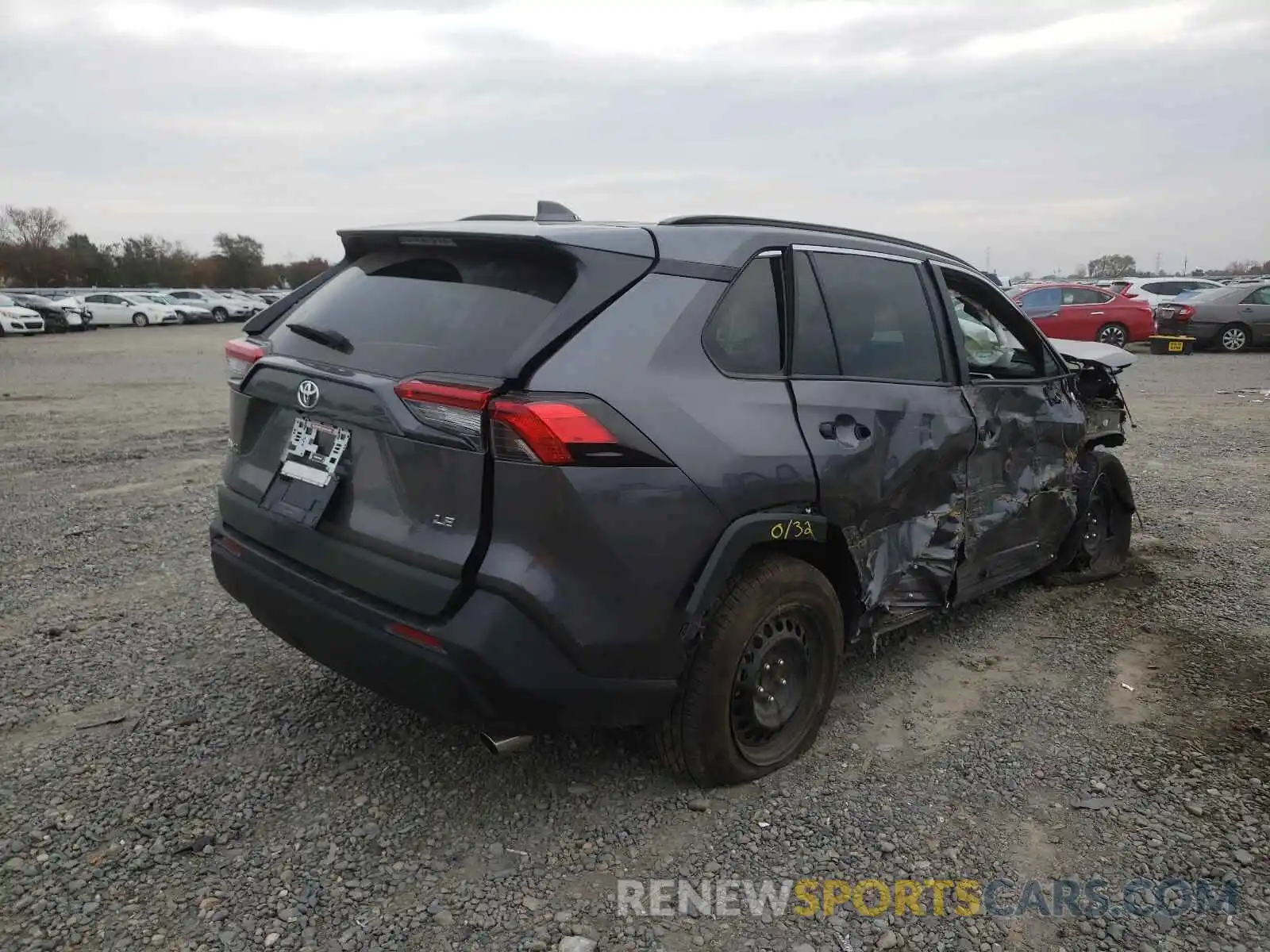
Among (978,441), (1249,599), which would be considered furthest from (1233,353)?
(978,441)

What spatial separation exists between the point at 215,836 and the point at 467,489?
1310 millimetres

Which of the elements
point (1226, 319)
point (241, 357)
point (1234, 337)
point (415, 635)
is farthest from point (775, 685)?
Answer: point (1234, 337)

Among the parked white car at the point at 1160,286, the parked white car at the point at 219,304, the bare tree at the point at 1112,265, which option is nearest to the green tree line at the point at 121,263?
the parked white car at the point at 219,304

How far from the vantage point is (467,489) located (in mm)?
2379

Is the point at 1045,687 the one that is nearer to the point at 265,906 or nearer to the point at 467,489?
the point at 467,489

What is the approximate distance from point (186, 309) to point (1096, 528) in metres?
44.3

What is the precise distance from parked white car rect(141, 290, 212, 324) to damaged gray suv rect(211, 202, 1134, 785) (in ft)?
142

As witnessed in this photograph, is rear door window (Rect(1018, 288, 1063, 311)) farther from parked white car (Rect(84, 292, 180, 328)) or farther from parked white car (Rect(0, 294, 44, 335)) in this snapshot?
parked white car (Rect(84, 292, 180, 328))

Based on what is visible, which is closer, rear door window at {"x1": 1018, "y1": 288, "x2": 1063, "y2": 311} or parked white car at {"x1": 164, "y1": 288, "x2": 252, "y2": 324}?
rear door window at {"x1": 1018, "y1": 288, "x2": 1063, "y2": 311}

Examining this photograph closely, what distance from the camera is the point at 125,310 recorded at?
3831 cm

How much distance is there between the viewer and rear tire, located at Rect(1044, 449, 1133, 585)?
4707mm

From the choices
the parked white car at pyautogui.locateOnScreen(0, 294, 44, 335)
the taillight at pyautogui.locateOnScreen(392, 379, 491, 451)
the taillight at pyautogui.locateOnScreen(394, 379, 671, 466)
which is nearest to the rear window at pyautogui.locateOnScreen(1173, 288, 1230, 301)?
the taillight at pyautogui.locateOnScreen(394, 379, 671, 466)

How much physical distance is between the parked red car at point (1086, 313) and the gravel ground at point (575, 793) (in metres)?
16.3

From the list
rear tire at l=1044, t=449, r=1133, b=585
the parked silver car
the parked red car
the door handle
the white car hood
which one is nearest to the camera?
the door handle
